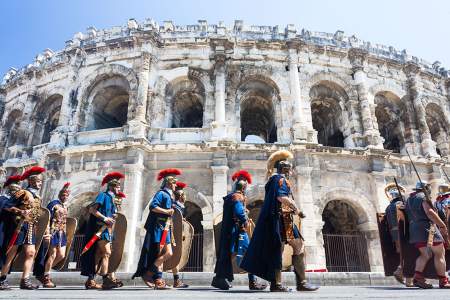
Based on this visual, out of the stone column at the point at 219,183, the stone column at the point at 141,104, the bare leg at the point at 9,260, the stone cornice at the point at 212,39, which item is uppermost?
the stone cornice at the point at 212,39

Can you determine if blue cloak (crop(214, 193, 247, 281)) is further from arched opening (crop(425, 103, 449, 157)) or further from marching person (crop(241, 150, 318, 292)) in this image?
arched opening (crop(425, 103, 449, 157))

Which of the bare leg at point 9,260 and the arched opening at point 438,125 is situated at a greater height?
the arched opening at point 438,125

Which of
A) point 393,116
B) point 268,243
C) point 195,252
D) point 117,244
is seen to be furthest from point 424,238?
point 393,116

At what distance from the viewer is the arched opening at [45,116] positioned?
1477 centimetres

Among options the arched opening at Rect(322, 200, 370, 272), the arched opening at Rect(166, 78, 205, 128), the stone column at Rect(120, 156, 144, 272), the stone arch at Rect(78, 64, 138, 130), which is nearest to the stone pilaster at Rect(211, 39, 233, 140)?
the arched opening at Rect(166, 78, 205, 128)

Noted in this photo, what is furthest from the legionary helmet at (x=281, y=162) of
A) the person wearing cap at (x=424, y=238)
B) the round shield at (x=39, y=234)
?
the round shield at (x=39, y=234)

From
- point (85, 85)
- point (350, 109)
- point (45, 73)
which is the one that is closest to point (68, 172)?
point (85, 85)

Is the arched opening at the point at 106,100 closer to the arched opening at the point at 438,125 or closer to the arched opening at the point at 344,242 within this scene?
the arched opening at the point at 344,242

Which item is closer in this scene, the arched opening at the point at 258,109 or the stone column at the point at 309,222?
the stone column at the point at 309,222

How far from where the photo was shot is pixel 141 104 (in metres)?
12.1

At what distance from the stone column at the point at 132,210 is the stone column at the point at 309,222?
5317 millimetres

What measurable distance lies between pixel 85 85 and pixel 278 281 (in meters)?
12.5

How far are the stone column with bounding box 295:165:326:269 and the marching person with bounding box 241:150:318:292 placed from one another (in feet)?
22.0

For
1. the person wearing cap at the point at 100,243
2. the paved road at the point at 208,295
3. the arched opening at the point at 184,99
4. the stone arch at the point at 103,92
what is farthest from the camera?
the arched opening at the point at 184,99
